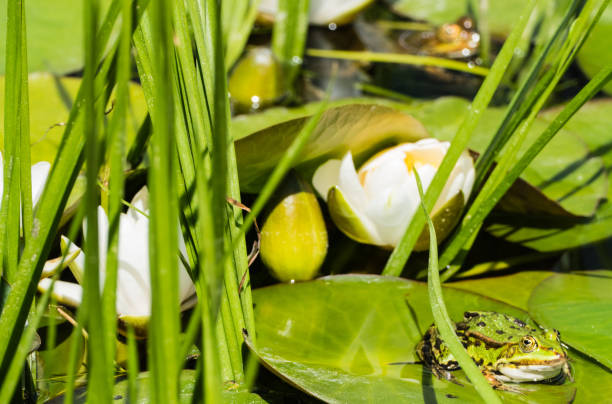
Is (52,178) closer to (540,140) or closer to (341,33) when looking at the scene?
(540,140)

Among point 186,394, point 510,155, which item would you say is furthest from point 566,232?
point 186,394

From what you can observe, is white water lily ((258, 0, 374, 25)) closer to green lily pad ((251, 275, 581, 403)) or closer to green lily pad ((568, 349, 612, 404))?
green lily pad ((251, 275, 581, 403))

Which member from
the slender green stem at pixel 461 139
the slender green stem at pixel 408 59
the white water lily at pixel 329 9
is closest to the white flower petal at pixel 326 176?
the slender green stem at pixel 461 139

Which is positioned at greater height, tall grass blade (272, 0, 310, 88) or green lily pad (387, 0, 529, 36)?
green lily pad (387, 0, 529, 36)

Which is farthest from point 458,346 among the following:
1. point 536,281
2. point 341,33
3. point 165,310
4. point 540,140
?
point 341,33

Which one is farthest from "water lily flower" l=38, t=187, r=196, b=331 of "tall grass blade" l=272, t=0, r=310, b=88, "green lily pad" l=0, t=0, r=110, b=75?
"tall grass blade" l=272, t=0, r=310, b=88

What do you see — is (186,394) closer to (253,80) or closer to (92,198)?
(92,198)
